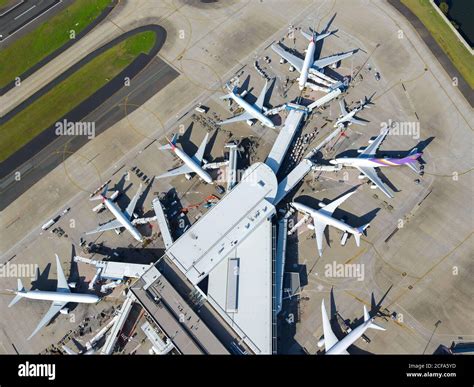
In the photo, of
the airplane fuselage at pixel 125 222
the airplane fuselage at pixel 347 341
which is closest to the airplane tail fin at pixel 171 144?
the airplane fuselage at pixel 125 222

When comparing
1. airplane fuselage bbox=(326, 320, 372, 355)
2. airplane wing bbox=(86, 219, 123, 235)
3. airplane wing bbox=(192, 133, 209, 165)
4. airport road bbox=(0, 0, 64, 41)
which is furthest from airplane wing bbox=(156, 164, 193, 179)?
airport road bbox=(0, 0, 64, 41)

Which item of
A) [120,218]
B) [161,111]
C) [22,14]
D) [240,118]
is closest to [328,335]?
[120,218]

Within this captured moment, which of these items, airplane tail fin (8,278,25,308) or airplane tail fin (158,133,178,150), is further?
airplane tail fin (158,133,178,150)

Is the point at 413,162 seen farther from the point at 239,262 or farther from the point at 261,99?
the point at 239,262

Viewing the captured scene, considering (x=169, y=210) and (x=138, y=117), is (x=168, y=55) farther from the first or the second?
(x=169, y=210)

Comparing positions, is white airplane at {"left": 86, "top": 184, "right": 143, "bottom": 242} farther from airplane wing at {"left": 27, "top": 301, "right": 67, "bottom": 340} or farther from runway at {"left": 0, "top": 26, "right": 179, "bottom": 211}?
runway at {"left": 0, "top": 26, "right": 179, "bottom": 211}

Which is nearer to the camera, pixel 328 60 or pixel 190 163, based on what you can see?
pixel 190 163
